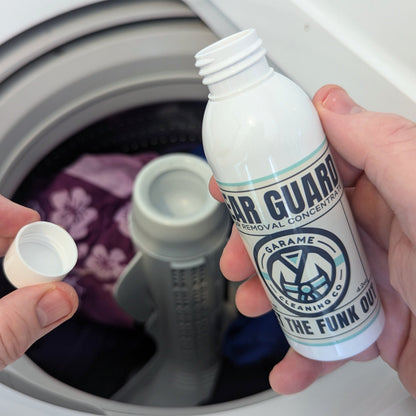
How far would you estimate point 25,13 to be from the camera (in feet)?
1.80

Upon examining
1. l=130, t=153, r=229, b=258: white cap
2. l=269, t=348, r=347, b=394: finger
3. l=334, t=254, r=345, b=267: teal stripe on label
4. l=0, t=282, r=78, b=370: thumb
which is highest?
l=0, t=282, r=78, b=370: thumb

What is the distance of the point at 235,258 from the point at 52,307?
197 millimetres

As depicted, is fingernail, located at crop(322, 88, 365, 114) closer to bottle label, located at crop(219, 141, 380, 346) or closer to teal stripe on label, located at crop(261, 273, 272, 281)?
bottle label, located at crop(219, 141, 380, 346)

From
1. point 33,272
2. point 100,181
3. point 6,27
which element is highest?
point 6,27

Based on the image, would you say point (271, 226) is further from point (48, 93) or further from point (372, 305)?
point (48, 93)

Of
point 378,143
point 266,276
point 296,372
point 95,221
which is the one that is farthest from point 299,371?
point 95,221

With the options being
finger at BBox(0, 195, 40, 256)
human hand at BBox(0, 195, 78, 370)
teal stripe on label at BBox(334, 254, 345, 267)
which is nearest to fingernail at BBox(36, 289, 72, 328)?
human hand at BBox(0, 195, 78, 370)

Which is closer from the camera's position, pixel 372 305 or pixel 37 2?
pixel 372 305

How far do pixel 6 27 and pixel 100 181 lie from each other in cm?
28

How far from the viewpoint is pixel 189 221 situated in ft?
1.86

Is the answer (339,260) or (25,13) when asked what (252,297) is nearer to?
(339,260)

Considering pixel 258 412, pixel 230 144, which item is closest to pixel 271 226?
pixel 230 144

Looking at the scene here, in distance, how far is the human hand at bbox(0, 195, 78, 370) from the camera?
379mm

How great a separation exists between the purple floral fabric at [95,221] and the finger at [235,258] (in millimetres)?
266
